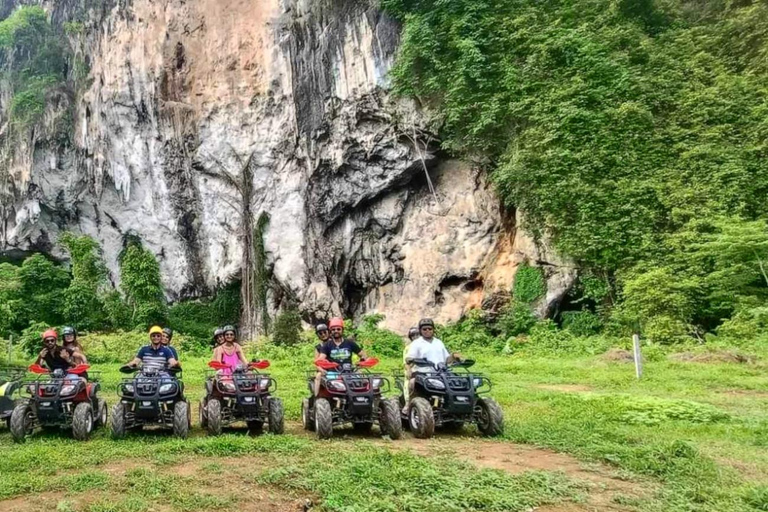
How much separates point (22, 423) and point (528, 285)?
13806 mm

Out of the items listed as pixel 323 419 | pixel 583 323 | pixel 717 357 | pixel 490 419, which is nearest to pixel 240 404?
pixel 323 419

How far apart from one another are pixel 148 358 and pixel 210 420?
125 centimetres

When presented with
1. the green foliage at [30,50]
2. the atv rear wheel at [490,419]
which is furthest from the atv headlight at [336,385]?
the green foliage at [30,50]

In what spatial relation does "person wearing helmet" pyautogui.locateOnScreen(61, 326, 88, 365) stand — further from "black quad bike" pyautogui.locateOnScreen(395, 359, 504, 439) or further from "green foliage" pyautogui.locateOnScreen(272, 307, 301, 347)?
"green foliage" pyautogui.locateOnScreen(272, 307, 301, 347)

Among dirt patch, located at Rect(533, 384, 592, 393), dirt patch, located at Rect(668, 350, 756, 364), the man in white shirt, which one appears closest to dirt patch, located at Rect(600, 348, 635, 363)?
dirt patch, located at Rect(668, 350, 756, 364)

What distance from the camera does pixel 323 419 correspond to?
607cm

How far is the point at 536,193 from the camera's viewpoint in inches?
645

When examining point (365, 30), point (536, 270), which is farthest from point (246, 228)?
point (536, 270)

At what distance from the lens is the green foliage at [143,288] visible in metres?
23.5

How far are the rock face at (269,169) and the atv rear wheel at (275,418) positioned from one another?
1214 centimetres

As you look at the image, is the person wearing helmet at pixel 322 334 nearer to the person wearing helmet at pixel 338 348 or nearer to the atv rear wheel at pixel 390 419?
the person wearing helmet at pixel 338 348

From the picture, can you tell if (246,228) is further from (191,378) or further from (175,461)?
(175,461)

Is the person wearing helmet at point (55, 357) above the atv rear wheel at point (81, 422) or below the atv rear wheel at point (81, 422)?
above

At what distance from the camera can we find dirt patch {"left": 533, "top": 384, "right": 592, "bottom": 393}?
→ 382 inches
